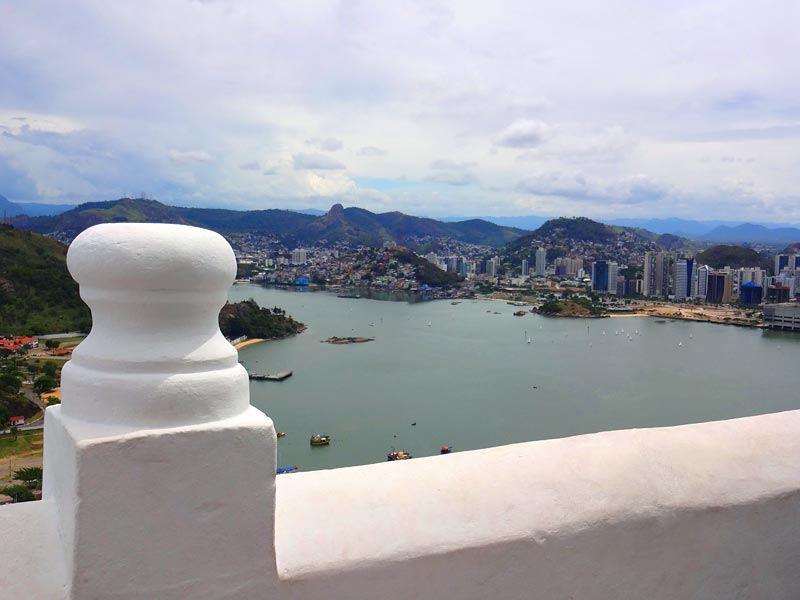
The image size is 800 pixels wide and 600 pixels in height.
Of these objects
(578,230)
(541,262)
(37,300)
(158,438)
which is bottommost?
(37,300)

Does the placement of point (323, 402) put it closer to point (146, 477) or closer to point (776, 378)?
point (776, 378)

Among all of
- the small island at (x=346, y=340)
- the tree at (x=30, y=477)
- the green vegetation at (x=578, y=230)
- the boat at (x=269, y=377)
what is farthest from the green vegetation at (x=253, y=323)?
the green vegetation at (x=578, y=230)

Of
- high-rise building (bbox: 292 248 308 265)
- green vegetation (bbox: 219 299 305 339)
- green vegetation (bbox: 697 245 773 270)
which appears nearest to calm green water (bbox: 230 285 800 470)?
green vegetation (bbox: 219 299 305 339)

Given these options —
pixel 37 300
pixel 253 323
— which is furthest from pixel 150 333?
pixel 253 323

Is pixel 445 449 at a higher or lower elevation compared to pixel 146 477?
lower

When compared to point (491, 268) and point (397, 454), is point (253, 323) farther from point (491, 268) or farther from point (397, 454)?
point (491, 268)

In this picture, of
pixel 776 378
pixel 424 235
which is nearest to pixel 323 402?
pixel 776 378

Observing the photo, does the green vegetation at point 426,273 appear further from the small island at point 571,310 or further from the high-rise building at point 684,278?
the high-rise building at point 684,278
